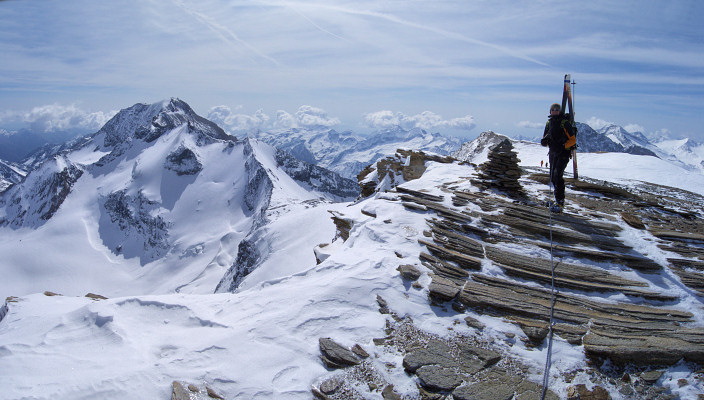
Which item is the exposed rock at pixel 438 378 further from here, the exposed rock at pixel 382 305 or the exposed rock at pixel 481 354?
the exposed rock at pixel 382 305

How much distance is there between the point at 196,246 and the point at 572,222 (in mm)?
175940

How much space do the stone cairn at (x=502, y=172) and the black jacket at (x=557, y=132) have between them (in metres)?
2.97

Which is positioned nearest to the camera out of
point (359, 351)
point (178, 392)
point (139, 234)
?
point (178, 392)

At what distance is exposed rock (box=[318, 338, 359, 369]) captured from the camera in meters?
7.53

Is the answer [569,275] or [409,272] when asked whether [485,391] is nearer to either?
[409,272]

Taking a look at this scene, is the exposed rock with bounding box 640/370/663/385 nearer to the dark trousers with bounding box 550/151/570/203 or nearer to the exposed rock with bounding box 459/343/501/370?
the exposed rock with bounding box 459/343/501/370

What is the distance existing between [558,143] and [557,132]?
480mm

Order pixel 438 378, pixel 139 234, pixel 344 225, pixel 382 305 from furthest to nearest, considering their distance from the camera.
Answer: pixel 139 234 → pixel 344 225 → pixel 382 305 → pixel 438 378

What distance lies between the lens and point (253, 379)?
7.20m

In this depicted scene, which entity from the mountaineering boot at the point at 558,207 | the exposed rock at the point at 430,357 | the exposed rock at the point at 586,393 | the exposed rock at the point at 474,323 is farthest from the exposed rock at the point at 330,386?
the mountaineering boot at the point at 558,207

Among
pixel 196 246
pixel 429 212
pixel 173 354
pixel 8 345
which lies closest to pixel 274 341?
pixel 173 354

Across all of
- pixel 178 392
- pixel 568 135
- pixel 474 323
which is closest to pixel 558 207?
pixel 568 135

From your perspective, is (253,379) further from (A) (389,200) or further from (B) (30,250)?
(B) (30,250)

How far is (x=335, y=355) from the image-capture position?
7684 mm
